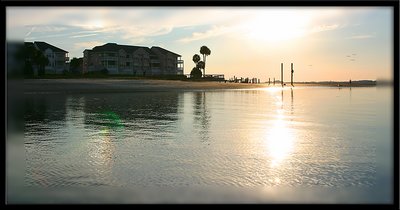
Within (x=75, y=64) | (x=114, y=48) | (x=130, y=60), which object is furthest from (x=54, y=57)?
(x=130, y=60)

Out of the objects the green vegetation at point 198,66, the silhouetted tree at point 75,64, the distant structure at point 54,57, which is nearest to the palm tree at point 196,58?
the green vegetation at point 198,66

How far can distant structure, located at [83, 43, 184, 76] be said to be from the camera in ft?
338

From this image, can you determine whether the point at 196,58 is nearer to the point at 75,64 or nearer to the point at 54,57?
the point at 75,64

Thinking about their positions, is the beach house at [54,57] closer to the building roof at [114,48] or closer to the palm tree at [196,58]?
the building roof at [114,48]

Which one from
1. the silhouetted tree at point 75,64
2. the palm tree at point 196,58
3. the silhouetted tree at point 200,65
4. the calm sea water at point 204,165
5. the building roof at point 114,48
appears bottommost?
the calm sea water at point 204,165

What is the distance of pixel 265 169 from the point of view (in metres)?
7.41

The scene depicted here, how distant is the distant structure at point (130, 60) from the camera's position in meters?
103

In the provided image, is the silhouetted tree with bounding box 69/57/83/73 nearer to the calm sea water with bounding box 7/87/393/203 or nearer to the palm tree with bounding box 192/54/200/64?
the palm tree with bounding box 192/54/200/64

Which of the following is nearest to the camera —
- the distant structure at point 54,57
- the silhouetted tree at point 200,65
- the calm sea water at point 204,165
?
the calm sea water at point 204,165

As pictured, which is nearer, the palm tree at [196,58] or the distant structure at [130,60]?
the distant structure at [130,60]

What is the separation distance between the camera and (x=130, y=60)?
110m

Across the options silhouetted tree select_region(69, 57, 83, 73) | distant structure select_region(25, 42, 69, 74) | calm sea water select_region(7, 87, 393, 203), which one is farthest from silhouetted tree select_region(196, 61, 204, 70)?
calm sea water select_region(7, 87, 393, 203)

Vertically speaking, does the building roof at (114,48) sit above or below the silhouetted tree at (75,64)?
above
